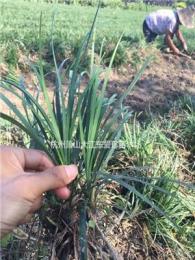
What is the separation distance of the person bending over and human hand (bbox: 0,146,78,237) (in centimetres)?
601

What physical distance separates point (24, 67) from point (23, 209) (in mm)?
4078

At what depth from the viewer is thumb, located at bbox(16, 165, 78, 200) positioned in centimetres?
186

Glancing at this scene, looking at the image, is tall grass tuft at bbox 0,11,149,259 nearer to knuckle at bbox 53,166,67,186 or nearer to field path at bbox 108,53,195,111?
knuckle at bbox 53,166,67,186

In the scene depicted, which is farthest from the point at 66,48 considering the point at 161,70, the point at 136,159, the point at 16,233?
the point at 16,233

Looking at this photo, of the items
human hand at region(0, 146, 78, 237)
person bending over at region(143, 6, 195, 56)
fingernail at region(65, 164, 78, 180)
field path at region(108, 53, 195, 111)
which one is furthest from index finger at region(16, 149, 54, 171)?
person bending over at region(143, 6, 195, 56)

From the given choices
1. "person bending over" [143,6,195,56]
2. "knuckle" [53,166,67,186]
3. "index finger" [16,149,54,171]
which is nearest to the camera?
"knuckle" [53,166,67,186]

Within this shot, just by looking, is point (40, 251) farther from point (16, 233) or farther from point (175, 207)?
point (175, 207)

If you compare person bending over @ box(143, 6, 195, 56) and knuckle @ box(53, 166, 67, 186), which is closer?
knuckle @ box(53, 166, 67, 186)

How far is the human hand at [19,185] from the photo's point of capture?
72.4 inches

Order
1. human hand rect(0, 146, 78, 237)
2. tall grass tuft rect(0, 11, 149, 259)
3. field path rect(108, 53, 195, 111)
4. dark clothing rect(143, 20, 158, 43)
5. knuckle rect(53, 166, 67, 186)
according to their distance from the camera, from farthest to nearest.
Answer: dark clothing rect(143, 20, 158, 43) < field path rect(108, 53, 195, 111) < tall grass tuft rect(0, 11, 149, 259) < knuckle rect(53, 166, 67, 186) < human hand rect(0, 146, 78, 237)

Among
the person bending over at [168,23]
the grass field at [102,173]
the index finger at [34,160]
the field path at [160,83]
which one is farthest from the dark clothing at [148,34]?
the index finger at [34,160]

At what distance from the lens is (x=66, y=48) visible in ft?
20.7

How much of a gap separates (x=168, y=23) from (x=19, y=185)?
6.48m

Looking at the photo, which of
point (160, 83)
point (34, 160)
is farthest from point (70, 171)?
point (160, 83)
